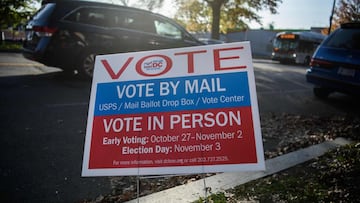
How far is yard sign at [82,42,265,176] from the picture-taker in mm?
1992

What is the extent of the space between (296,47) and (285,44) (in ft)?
3.27

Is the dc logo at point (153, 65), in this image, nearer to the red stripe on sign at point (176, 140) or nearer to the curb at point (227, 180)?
the red stripe on sign at point (176, 140)

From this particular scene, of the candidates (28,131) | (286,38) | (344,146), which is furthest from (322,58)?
(286,38)

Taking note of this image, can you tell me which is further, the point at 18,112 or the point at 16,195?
the point at 18,112

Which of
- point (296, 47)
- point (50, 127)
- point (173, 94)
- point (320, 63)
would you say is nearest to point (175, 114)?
point (173, 94)

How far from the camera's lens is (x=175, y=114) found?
212cm

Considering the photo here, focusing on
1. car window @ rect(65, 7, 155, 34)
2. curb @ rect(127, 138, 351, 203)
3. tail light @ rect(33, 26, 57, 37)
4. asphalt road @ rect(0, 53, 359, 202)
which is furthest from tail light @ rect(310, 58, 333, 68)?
tail light @ rect(33, 26, 57, 37)

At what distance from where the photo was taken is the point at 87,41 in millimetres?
6992

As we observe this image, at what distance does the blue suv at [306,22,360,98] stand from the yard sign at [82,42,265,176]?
464cm

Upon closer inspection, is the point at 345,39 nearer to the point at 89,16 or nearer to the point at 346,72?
the point at 346,72

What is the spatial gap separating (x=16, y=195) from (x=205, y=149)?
1.70 meters

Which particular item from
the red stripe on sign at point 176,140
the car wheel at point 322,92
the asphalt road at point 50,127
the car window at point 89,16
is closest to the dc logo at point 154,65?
the red stripe on sign at point 176,140

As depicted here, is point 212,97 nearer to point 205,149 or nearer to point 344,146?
point 205,149

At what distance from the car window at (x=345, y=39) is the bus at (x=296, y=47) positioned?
17.9 meters
